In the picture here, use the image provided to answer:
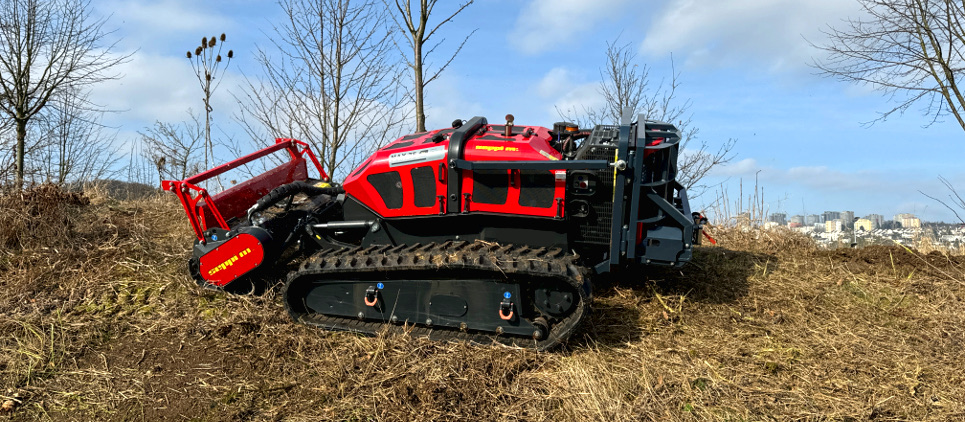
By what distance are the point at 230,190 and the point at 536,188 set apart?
10.7ft

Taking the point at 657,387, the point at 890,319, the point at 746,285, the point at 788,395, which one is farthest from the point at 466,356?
the point at 890,319

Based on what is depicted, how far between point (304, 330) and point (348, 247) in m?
0.95

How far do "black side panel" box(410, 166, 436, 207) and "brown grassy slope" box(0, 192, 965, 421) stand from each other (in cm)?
124

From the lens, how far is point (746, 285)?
6.70 m

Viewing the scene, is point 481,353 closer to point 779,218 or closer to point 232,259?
point 232,259

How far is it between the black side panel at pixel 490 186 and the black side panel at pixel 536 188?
0.46 ft

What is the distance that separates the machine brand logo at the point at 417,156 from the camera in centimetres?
525

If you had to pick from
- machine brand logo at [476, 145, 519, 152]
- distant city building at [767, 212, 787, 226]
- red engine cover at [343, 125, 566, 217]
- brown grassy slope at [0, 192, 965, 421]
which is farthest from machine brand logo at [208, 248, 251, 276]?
distant city building at [767, 212, 787, 226]

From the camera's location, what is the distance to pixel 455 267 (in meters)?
4.68

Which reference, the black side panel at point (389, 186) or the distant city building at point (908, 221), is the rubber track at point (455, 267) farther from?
the distant city building at point (908, 221)

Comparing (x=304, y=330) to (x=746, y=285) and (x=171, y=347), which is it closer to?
(x=171, y=347)

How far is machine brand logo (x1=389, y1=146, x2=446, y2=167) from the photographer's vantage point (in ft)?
17.2

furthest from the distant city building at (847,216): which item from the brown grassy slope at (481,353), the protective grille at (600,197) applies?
the protective grille at (600,197)

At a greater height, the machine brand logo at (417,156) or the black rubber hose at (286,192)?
the machine brand logo at (417,156)
